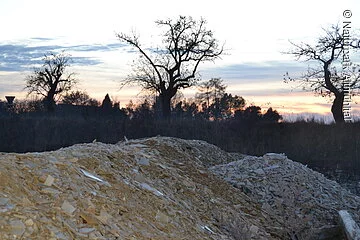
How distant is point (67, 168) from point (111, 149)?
1.56 meters

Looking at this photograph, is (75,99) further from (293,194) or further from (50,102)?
(293,194)

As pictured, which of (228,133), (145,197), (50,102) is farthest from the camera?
(50,102)

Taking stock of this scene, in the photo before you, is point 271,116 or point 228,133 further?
point 271,116

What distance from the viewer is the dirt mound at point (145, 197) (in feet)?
12.6

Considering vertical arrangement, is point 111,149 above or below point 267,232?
above

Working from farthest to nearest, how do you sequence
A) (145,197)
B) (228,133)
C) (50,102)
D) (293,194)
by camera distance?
(50,102) → (228,133) → (293,194) → (145,197)

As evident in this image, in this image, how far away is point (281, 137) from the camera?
18.8 metres

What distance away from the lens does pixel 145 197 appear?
5129 mm

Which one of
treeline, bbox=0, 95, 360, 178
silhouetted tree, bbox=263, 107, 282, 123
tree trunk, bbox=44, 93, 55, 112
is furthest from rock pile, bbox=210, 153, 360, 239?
tree trunk, bbox=44, 93, 55, 112

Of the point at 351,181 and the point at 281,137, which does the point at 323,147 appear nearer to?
the point at 281,137

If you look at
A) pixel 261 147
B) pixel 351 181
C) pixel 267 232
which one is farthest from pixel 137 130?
pixel 267 232

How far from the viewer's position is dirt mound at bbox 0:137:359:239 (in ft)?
12.6

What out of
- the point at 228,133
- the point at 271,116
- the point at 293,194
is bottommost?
the point at 228,133

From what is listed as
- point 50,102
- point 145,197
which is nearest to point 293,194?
point 145,197
